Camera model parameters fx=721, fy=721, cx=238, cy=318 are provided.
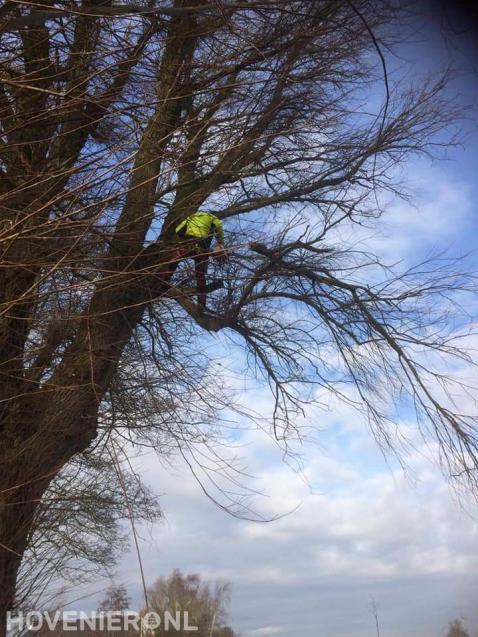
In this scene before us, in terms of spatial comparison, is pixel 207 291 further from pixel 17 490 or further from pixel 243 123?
pixel 17 490

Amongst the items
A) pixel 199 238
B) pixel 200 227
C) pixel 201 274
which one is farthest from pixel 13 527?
pixel 200 227

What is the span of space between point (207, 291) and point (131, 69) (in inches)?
105

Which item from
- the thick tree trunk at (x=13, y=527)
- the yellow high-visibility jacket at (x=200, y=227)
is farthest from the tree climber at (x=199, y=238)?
the thick tree trunk at (x=13, y=527)

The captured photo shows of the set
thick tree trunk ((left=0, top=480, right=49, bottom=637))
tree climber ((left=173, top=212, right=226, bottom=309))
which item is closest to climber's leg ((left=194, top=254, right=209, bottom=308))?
tree climber ((left=173, top=212, right=226, bottom=309))

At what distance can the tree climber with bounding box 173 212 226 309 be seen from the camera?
578 centimetres

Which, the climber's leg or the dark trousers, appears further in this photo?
the climber's leg

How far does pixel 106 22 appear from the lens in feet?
18.4

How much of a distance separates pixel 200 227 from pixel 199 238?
582 millimetres

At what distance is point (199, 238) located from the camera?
5984mm

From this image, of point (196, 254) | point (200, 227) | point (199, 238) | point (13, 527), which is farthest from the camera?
point (200, 227)

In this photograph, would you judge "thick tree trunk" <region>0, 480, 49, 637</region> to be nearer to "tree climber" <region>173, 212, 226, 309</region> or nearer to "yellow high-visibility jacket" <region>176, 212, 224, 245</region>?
"tree climber" <region>173, 212, 226, 309</region>

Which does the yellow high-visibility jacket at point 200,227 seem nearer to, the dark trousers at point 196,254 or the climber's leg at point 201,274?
→ the dark trousers at point 196,254

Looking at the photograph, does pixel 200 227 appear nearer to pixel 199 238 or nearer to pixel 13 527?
pixel 199 238

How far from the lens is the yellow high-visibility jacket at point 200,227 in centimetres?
639
